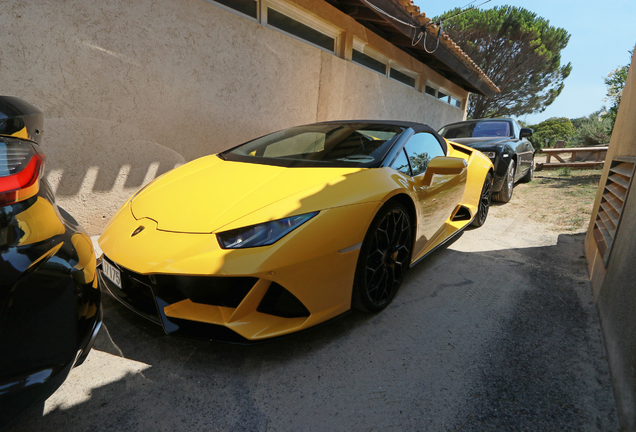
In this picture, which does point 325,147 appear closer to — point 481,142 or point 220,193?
point 220,193

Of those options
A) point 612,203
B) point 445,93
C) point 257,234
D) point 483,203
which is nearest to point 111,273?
point 257,234

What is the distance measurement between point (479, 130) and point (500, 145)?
4.91 feet

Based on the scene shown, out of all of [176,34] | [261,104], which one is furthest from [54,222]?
[261,104]

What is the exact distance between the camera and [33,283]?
99 cm

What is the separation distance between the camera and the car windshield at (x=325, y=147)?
2.34m

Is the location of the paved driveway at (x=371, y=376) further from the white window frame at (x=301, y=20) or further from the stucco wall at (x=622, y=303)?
the white window frame at (x=301, y=20)

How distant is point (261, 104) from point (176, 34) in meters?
1.41

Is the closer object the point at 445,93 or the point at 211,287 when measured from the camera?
the point at 211,287

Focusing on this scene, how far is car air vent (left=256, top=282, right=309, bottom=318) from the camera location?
157cm

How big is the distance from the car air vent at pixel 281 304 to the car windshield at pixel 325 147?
96 centimetres

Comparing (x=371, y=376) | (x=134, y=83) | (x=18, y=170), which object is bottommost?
(x=371, y=376)

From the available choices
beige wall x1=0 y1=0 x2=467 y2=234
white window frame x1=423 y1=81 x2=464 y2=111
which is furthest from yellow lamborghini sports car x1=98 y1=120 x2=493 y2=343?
white window frame x1=423 y1=81 x2=464 y2=111

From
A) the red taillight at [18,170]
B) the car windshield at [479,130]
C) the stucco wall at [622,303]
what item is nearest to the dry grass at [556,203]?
the car windshield at [479,130]

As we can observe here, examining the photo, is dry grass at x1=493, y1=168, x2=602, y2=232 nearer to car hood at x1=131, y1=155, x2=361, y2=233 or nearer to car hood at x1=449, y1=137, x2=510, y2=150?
car hood at x1=449, y1=137, x2=510, y2=150
